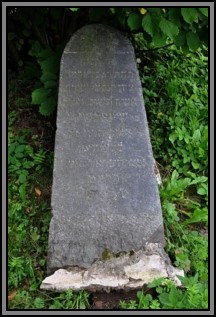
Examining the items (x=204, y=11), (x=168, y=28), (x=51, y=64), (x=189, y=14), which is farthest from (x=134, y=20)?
(x=51, y=64)

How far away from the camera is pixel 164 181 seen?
3984mm

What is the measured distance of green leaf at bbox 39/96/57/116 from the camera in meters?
3.96

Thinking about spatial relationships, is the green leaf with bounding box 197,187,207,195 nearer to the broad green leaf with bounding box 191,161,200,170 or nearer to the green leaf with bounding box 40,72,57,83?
the broad green leaf with bounding box 191,161,200,170

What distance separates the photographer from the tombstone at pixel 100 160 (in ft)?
10.6

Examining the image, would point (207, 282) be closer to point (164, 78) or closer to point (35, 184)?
point (35, 184)

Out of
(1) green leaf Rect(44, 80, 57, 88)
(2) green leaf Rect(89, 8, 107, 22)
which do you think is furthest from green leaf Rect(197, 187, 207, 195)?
(2) green leaf Rect(89, 8, 107, 22)

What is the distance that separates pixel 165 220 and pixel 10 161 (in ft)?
4.78

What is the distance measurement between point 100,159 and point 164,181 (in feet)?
2.77

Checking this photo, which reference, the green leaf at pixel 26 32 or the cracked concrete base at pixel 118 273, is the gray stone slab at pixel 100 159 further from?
the green leaf at pixel 26 32

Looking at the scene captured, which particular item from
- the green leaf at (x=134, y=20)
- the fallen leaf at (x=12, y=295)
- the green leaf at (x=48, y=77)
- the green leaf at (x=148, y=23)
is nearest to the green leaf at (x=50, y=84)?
the green leaf at (x=48, y=77)

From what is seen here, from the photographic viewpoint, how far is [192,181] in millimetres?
3928

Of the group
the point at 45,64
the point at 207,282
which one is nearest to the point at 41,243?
the point at 207,282

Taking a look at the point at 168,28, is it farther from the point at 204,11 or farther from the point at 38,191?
the point at 38,191

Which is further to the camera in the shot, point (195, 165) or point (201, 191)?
point (195, 165)
